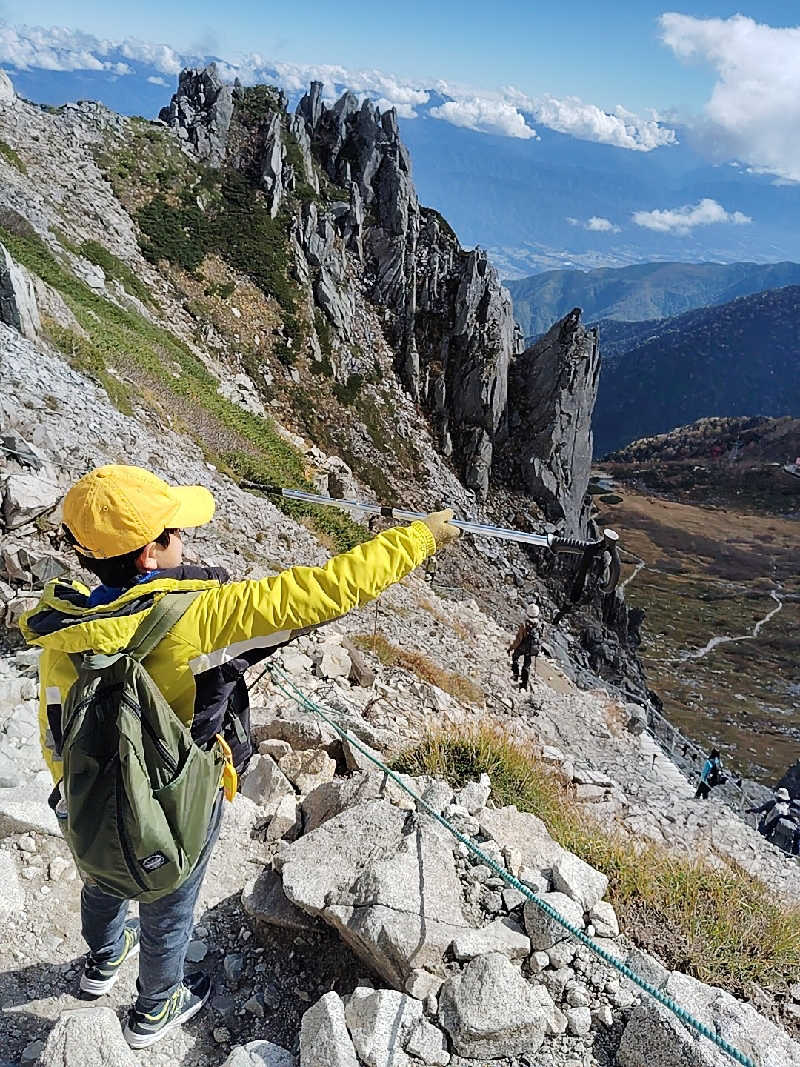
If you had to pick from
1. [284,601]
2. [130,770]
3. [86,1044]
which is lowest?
[86,1044]

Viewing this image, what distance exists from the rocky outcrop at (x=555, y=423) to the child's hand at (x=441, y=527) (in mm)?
42668

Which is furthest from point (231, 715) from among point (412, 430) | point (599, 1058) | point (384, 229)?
point (384, 229)

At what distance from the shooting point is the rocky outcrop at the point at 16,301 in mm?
16645

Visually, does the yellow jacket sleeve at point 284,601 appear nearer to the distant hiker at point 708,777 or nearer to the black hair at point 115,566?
the black hair at point 115,566

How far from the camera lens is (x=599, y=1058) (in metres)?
3.72

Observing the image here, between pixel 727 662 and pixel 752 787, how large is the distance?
45180 millimetres

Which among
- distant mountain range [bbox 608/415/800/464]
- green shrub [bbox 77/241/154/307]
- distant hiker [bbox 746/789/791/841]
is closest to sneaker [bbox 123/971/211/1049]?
distant hiker [bbox 746/789/791/841]

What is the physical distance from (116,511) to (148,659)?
0.69 meters

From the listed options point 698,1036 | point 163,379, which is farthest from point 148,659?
point 163,379

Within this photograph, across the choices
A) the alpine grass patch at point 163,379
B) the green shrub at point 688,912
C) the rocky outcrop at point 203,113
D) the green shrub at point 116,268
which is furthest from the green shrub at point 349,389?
the green shrub at point 688,912

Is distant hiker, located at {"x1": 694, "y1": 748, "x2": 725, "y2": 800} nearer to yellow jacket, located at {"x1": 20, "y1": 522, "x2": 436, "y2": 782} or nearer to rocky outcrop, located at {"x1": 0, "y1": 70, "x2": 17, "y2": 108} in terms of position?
yellow jacket, located at {"x1": 20, "y1": 522, "x2": 436, "y2": 782}

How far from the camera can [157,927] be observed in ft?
11.9

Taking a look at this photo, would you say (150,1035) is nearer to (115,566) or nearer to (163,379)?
(115,566)

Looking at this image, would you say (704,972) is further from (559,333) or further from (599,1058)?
(559,333)
